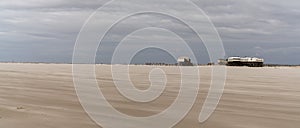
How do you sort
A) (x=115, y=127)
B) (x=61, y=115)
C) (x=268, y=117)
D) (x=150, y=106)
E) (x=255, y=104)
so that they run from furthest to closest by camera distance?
(x=255, y=104) < (x=150, y=106) < (x=268, y=117) < (x=61, y=115) < (x=115, y=127)

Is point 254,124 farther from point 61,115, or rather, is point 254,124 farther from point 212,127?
point 61,115

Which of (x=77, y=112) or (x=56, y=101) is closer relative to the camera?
(x=77, y=112)

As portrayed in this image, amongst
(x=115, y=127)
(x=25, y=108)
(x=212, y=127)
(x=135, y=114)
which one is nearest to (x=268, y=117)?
(x=212, y=127)

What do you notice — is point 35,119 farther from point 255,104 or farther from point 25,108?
point 255,104

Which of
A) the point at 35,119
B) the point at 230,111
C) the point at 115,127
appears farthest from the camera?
the point at 230,111

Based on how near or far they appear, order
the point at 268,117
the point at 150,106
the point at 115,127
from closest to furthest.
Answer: the point at 115,127 < the point at 268,117 < the point at 150,106

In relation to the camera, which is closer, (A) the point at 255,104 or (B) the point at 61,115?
(B) the point at 61,115

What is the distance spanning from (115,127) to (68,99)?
238 inches

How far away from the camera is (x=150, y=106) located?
13.1 metres

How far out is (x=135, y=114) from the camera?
434 inches

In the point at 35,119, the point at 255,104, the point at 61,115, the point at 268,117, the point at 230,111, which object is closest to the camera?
the point at 35,119

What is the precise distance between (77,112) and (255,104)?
681 centimetres

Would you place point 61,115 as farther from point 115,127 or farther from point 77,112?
point 115,127

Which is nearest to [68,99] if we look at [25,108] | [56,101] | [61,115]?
[56,101]
